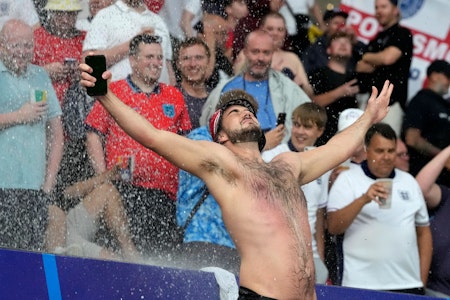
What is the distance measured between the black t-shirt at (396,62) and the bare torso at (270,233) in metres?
3.35

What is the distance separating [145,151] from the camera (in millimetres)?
8164

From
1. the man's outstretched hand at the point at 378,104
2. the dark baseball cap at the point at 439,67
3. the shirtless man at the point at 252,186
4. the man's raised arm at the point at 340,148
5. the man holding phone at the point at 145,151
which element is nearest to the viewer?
the shirtless man at the point at 252,186

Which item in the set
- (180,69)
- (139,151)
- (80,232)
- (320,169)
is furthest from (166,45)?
(320,169)

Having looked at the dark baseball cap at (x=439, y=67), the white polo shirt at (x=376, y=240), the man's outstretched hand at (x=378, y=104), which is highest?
the man's outstretched hand at (x=378, y=104)

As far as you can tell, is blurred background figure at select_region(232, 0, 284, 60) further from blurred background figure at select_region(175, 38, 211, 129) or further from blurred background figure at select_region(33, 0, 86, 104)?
blurred background figure at select_region(33, 0, 86, 104)

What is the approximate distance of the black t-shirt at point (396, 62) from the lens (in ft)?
32.2

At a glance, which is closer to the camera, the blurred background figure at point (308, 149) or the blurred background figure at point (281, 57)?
the blurred background figure at point (308, 149)

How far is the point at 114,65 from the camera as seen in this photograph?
864 cm

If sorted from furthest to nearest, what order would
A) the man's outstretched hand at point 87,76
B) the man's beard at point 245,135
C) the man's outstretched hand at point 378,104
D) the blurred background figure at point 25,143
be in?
the blurred background figure at point 25,143 → the man's outstretched hand at point 378,104 → the man's beard at point 245,135 → the man's outstretched hand at point 87,76

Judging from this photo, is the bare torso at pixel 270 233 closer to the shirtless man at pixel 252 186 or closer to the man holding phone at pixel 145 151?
the shirtless man at pixel 252 186

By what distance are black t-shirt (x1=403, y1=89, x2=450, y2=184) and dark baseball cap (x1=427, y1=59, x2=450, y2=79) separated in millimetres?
322

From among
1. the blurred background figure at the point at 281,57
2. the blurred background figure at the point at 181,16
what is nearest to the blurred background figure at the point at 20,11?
the blurred background figure at the point at 181,16

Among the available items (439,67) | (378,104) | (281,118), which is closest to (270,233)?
(378,104)

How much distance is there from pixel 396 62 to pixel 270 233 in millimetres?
3828
